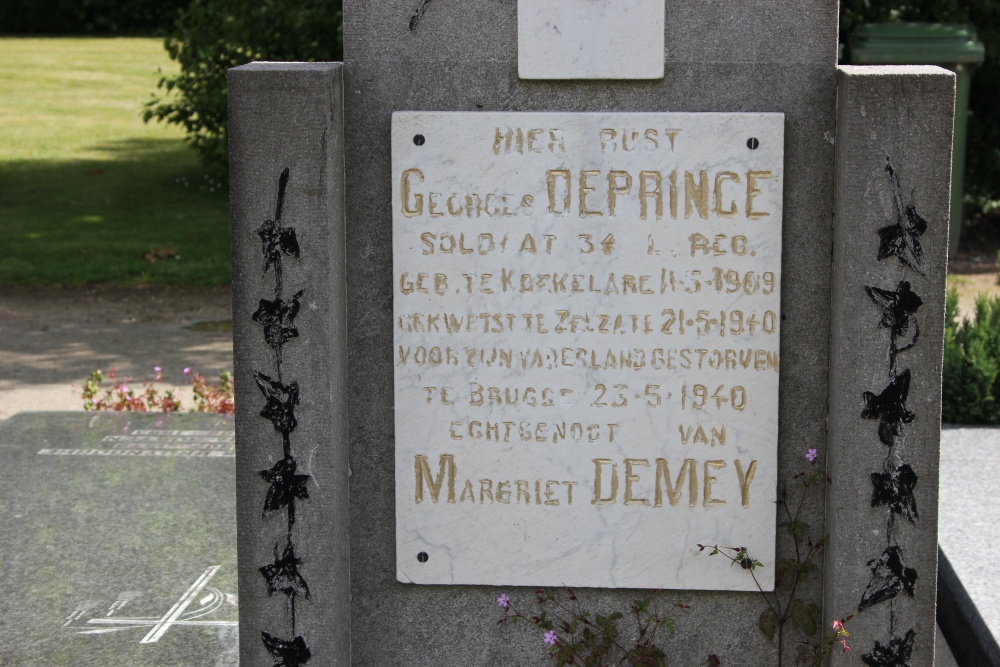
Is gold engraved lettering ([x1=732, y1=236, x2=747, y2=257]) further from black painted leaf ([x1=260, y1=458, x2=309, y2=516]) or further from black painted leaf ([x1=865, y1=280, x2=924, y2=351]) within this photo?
black painted leaf ([x1=260, y1=458, x2=309, y2=516])

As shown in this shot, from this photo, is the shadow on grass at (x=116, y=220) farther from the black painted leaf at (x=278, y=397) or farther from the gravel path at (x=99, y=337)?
the black painted leaf at (x=278, y=397)

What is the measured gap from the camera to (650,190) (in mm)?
2955

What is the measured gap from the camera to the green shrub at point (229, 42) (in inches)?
386

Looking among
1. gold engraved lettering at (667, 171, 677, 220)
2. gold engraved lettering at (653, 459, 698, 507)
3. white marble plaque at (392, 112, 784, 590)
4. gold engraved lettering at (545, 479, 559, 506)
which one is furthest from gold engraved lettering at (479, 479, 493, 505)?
gold engraved lettering at (667, 171, 677, 220)

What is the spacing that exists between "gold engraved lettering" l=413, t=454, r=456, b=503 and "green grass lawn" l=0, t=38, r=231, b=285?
7605 millimetres

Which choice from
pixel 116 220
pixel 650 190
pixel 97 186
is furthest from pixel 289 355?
pixel 97 186

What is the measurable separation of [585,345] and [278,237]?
0.73m

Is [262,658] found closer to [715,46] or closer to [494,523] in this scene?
[494,523]

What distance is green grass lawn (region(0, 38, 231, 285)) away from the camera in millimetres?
10922

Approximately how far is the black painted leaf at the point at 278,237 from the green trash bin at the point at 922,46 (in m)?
8.25

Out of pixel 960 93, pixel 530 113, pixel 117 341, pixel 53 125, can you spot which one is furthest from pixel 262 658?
pixel 53 125

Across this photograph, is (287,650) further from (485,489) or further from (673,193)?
(673,193)

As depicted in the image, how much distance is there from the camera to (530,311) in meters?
3.01

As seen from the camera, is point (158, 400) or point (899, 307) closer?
point (899, 307)
